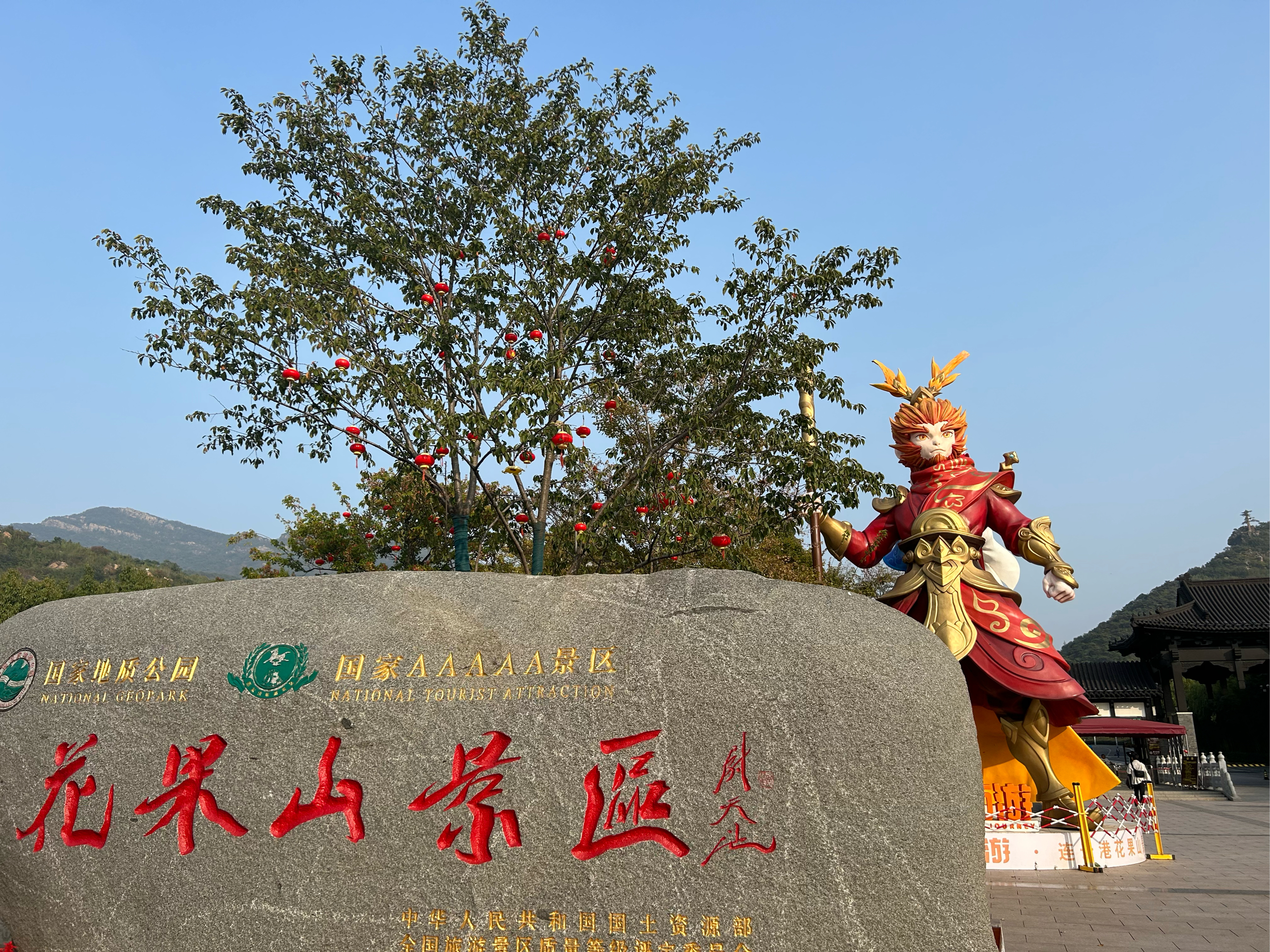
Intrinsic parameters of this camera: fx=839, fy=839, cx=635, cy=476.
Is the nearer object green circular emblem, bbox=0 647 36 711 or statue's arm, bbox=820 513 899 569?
green circular emblem, bbox=0 647 36 711

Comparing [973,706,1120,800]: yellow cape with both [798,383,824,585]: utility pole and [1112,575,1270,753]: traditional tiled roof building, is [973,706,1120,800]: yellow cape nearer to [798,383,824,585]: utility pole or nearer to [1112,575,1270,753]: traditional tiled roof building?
[798,383,824,585]: utility pole

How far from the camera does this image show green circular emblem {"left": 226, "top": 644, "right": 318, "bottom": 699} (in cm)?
399

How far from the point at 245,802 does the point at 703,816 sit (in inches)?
82.6

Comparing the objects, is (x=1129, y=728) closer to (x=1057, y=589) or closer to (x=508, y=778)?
(x=1057, y=589)

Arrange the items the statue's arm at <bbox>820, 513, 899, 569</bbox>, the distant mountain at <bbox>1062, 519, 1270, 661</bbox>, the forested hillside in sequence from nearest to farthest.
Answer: the statue's arm at <bbox>820, 513, 899, 569</bbox>, the forested hillside, the distant mountain at <bbox>1062, 519, 1270, 661</bbox>

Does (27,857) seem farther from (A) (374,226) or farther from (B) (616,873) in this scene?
(A) (374,226)

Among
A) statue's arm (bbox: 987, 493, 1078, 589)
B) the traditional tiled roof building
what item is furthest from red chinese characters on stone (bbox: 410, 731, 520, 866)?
the traditional tiled roof building

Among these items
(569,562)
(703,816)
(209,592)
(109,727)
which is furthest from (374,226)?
(703,816)

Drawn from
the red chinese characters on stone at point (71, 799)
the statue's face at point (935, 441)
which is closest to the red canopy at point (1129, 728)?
Result: the statue's face at point (935, 441)

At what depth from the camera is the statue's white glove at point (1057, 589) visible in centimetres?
580

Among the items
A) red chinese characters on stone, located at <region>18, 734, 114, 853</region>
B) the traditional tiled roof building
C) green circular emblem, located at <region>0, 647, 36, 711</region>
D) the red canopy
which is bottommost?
red chinese characters on stone, located at <region>18, 734, 114, 853</region>

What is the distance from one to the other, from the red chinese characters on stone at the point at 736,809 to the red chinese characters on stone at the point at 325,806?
1.55m

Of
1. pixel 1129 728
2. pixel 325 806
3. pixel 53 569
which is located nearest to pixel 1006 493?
pixel 325 806

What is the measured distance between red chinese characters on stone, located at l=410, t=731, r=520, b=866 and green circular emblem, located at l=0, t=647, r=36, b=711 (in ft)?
7.54
